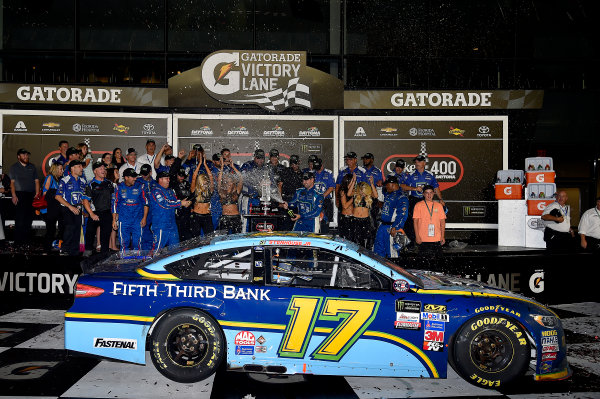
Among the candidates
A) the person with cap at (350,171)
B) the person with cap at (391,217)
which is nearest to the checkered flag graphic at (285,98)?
the person with cap at (350,171)

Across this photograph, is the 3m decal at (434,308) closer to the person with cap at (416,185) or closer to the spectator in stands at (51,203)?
the person with cap at (416,185)

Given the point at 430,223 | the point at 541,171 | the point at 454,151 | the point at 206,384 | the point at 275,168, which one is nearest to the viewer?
the point at 206,384

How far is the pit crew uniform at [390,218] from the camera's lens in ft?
33.5

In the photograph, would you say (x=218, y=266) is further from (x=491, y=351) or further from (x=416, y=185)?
(x=416, y=185)

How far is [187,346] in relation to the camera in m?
5.18

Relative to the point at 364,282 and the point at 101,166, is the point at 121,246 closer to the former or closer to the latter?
the point at 101,166

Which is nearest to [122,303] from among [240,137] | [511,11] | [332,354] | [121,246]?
[332,354]

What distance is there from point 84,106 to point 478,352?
11778 mm

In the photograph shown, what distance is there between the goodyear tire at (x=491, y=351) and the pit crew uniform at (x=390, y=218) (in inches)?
196

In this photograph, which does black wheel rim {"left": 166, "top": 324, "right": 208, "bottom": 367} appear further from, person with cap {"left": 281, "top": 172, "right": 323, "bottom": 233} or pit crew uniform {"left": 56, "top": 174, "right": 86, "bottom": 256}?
person with cap {"left": 281, "top": 172, "right": 323, "bottom": 233}

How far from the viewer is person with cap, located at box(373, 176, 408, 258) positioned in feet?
33.5

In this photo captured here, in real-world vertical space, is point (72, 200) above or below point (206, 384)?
above

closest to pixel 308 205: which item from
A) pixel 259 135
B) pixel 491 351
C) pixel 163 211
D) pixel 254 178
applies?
pixel 254 178

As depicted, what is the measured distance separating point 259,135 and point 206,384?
9540mm
